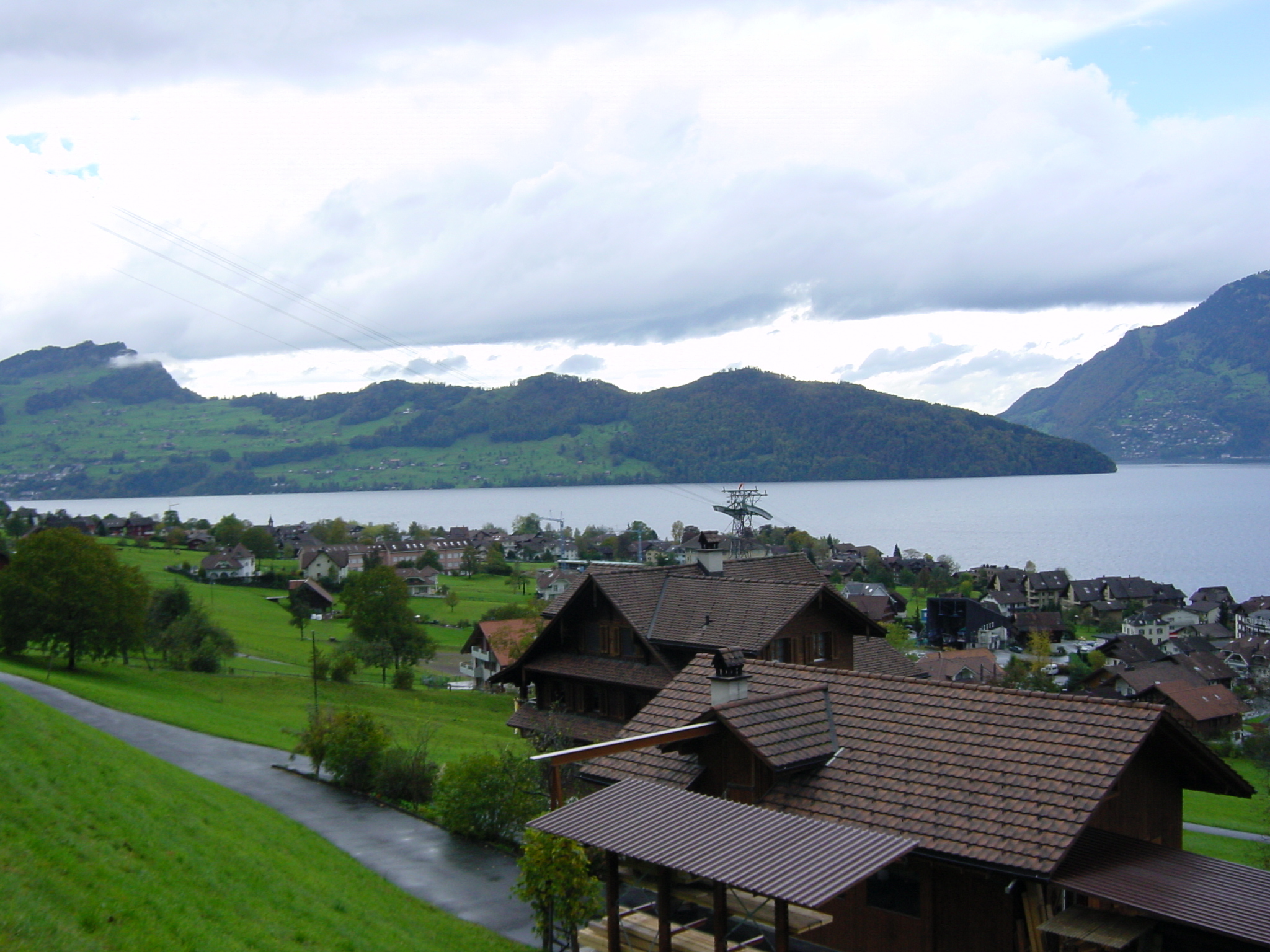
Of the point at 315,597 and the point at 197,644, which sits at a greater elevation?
the point at 197,644

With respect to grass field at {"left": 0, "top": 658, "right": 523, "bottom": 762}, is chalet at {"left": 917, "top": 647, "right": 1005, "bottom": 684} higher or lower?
lower

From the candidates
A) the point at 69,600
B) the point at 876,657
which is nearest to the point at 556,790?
the point at 876,657

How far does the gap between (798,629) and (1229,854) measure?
65.4 feet

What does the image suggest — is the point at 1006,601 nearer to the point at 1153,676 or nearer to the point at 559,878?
the point at 1153,676

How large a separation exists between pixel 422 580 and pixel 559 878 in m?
132

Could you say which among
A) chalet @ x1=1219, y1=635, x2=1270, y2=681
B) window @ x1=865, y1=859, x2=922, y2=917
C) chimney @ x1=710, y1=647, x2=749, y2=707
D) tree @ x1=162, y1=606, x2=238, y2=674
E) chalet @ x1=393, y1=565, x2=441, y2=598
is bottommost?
chalet @ x1=1219, y1=635, x2=1270, y2=681

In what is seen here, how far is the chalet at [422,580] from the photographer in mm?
134750

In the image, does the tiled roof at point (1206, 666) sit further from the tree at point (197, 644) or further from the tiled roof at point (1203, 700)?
the tree at point (197, 644)

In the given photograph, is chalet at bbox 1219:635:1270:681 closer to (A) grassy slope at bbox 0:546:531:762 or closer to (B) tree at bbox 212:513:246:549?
(A) grassy slope at bbox 0:546:531:762

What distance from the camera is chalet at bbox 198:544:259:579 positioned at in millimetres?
115062

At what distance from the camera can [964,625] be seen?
363ft

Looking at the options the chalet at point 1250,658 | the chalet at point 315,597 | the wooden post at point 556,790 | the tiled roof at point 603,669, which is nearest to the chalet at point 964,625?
the chalet at point 1250,658

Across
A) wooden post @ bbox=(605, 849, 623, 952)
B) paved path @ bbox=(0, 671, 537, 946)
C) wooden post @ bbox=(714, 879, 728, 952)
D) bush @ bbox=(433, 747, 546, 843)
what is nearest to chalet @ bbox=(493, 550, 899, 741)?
bush @ bbox=(433, 747, 546, 843)

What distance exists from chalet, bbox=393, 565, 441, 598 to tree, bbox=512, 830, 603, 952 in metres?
121
